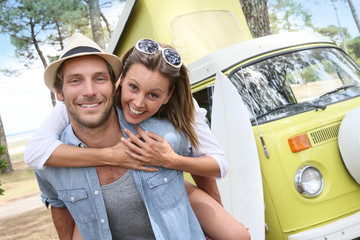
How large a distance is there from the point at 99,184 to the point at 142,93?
543 mm

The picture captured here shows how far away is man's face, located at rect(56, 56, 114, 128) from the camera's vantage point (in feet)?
6.28

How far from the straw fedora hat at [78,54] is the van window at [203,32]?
12.1 feet

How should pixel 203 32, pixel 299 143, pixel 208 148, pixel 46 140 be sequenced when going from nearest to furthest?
pixel 46 140
pixel 208 148
pixel 299 143
pixel 203 32

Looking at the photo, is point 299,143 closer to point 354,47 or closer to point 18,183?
point 18,183

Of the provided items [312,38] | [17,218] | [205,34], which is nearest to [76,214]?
[312,38]

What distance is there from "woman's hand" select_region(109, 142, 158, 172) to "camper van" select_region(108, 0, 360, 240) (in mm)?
1697

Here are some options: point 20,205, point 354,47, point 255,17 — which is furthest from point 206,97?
point 354,47

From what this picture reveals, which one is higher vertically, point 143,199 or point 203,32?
point 203,32

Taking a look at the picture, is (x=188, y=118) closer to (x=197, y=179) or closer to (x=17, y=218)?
(x=197, y=179)

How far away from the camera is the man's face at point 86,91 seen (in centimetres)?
191

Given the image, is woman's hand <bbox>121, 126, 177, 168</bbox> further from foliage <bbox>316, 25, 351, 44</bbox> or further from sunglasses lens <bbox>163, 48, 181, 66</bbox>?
foliage <bbox>316, 25, 351, 44</bbox>

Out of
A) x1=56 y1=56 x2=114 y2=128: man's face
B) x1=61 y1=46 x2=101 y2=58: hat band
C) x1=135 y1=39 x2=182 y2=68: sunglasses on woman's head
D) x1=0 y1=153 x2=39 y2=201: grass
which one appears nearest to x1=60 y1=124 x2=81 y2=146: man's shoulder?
x1=56 y1=56 x2=114 y2=128: man's face

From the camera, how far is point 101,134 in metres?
2.07

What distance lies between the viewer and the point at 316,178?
349 cm
